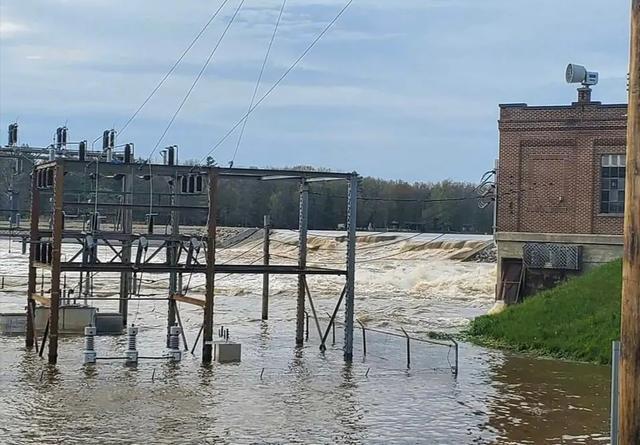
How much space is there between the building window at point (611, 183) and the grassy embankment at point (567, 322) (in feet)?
14.3

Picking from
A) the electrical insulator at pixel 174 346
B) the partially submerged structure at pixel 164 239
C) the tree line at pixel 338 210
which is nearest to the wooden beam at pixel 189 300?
the partially submerged structure at pixel 164 239

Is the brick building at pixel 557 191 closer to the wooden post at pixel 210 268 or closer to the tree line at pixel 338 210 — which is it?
the wooden post at pixel 210 268

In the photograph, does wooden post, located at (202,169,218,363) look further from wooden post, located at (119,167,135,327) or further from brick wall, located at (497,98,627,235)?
brick wall, located at (497,98,627,235)

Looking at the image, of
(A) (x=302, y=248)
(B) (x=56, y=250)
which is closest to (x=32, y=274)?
(B) (x=56, y=250)

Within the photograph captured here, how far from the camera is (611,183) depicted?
36.2 meters

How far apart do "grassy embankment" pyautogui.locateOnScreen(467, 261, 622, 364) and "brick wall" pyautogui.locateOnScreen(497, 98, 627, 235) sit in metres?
4.68

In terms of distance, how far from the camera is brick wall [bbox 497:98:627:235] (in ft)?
119

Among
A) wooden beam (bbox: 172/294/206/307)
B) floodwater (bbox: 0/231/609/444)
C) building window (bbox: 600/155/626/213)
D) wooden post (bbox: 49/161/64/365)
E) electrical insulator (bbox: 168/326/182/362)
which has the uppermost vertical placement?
building window (bbox: 600/155/626/213)

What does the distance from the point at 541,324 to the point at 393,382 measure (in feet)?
29.4

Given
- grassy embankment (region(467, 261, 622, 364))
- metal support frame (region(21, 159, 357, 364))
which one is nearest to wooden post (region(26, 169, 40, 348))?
metal support frame (region(21, 159, 357, 364))

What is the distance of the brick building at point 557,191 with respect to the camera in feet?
118

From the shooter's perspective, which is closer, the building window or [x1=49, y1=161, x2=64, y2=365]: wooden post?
[x1=49, y1=161, x2=64, y2=365]: wooden post

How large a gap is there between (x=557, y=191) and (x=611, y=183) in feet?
6.51

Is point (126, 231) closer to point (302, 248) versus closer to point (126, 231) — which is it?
point (126, 231)
